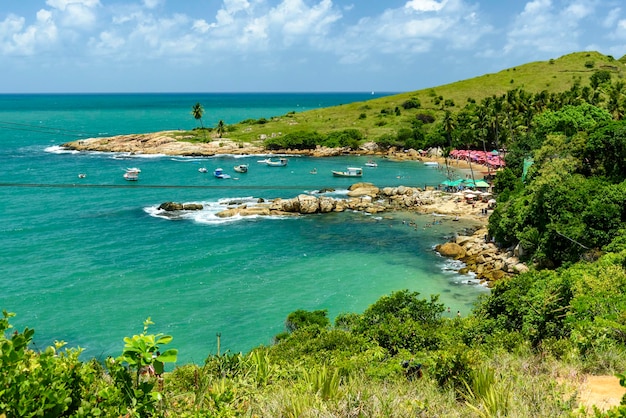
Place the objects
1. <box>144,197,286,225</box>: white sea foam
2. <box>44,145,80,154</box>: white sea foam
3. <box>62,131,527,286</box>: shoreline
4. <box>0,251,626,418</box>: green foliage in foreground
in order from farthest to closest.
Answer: <box>44,145,80,154</box>: white sea foam
<box>144,197,286,225</box>: white sea foam
<box>62,131,527,286</box>: shoreline
<box>0,251,626,418</box>: green foliage in foreground

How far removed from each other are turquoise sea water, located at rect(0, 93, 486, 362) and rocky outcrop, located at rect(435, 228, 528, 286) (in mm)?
1576

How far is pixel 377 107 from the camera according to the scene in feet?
453

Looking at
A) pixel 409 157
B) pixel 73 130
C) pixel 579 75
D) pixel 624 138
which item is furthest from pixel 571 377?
pixel 73 130

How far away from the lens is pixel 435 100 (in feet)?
457

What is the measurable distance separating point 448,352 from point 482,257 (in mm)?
32331

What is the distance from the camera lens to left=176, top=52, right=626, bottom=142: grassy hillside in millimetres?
122062

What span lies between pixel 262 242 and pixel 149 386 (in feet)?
144

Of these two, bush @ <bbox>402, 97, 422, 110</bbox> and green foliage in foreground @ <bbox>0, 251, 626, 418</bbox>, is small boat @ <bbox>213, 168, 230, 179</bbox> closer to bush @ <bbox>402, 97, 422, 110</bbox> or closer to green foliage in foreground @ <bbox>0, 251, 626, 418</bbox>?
green foliage in foreground @ <bbox>0, 251, 626, 418</bbox>

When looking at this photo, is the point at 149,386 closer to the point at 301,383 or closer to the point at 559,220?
the point at 301,383

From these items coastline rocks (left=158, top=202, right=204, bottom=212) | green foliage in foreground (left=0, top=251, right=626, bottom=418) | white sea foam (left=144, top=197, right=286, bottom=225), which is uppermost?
green foliage in foreground (left=0, top=251, right=626, bottom=418)

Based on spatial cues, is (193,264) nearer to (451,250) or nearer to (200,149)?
(451,250)

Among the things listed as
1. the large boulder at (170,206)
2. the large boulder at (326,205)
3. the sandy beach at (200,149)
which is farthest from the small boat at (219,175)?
the large boulder at (326,205)

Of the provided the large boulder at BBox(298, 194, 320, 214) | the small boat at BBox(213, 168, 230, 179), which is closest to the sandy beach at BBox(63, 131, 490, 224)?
the small boat at BBox(213, 168, 230, 179)

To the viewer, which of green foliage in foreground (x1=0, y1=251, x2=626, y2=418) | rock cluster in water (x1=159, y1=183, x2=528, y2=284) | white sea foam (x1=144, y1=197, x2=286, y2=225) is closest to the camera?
green foliage in foreground (x1=0, y1=251, x2=626, y2=418)
